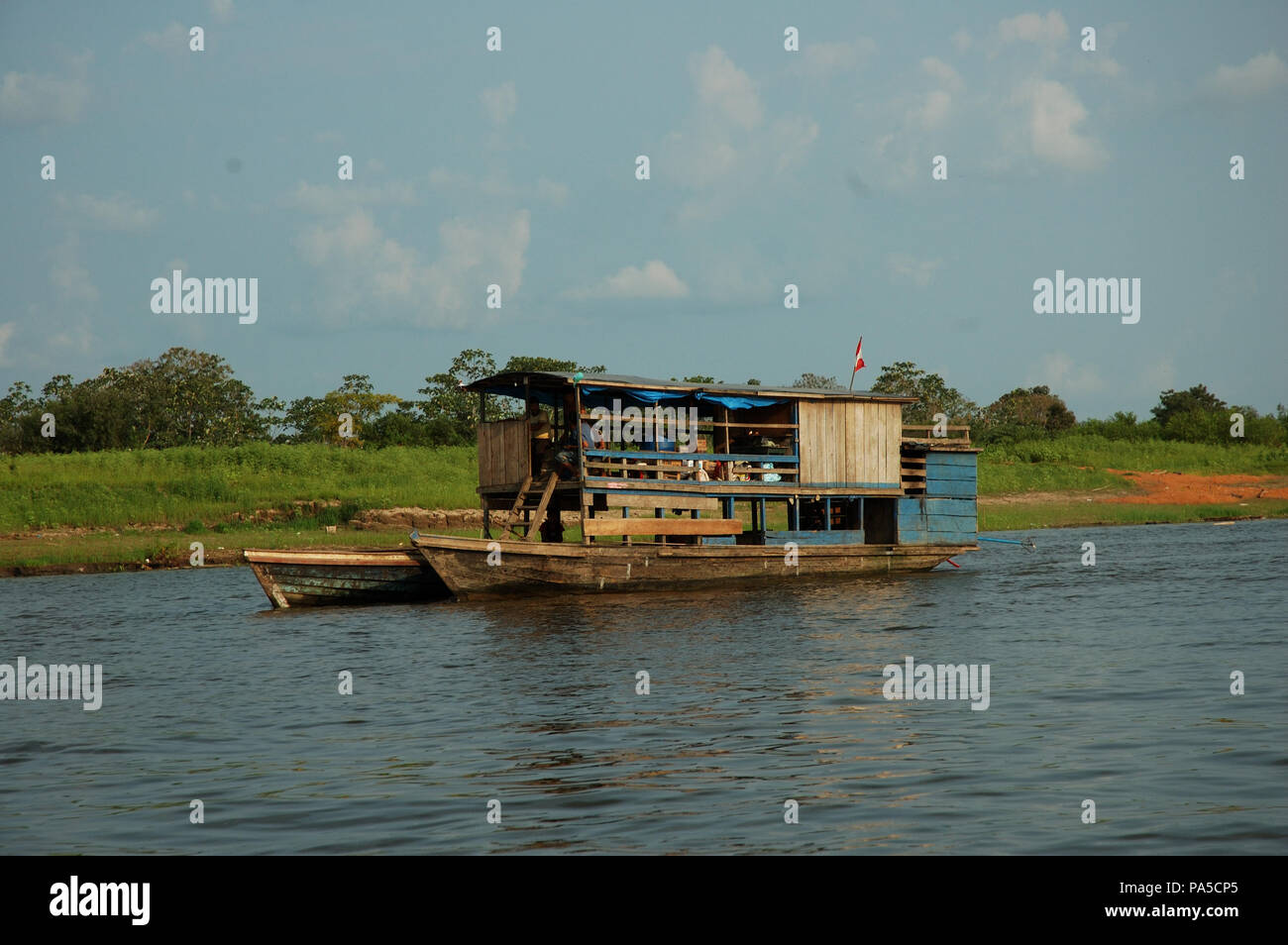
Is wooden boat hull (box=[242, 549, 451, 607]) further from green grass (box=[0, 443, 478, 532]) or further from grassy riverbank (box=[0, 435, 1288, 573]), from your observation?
green grass (box=[0, 443, 478, 532])

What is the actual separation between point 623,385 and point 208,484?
23481mm

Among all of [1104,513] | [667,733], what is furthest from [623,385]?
[1104,513]

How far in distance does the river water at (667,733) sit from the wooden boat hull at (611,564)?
144 centimetres

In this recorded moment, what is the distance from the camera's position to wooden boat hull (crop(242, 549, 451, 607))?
71.0ft

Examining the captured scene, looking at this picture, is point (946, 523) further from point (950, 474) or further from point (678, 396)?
point (678, 396)

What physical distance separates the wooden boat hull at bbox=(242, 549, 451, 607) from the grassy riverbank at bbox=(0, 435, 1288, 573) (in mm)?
11113

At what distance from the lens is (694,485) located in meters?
23.2

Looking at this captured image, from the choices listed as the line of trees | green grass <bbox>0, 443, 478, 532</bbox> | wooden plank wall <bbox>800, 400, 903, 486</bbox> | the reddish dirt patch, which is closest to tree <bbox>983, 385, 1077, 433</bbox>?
the line of trees

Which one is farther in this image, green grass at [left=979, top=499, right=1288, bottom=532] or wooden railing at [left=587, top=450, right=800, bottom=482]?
green grass at [left=979, top=499, right=1288, bottom=532]

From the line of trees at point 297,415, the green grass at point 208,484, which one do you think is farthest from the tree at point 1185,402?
the green grass at point 208,484
